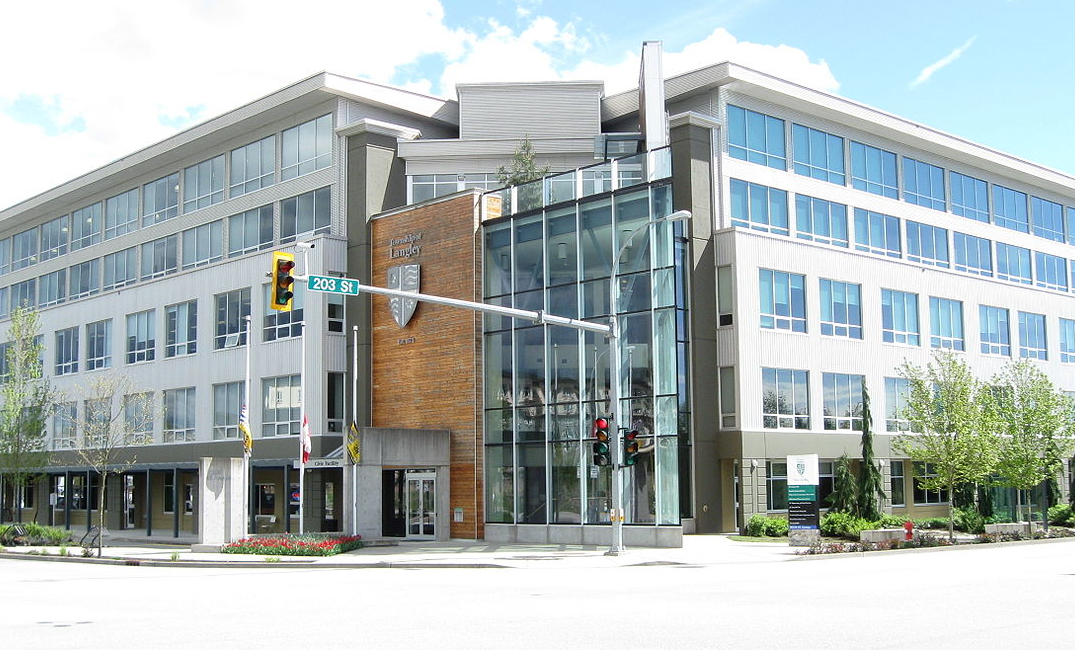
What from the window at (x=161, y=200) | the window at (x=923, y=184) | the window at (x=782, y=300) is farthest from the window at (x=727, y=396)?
the window at (x=161, y=200)

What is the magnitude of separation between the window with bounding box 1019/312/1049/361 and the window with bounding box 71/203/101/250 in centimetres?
4855

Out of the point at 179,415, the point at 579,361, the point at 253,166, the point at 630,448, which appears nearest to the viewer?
the point at 630,448

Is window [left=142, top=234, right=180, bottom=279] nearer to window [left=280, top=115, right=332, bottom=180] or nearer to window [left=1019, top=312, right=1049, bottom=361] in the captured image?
window [left=280, top=115, right=332, bottom=180]

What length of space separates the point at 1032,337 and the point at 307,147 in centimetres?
3648

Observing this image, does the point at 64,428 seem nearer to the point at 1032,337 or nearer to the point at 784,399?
the point at 784,399

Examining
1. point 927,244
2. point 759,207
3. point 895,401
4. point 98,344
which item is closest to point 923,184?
point 927,244

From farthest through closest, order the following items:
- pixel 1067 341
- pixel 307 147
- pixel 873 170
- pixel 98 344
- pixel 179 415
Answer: pixel 98 344, pixel 1067 341, pixel 179 415, pixel 873 170, pixel 307 147

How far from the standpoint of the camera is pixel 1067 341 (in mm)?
58594

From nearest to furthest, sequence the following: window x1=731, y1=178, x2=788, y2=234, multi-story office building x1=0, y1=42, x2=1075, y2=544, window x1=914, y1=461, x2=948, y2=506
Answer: multi-story office building x1=0, y1=42, x2=1075, y2=544 < window x1=731, y1=178, x2=788, y2=234 < window x1=914, y1=461, x2=948, y2=506

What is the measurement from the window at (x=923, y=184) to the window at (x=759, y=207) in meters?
8.69

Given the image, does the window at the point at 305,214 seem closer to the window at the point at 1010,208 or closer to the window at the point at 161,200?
the window at the point at 161,200

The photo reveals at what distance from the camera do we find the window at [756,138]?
149 feet

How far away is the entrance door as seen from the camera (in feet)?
132

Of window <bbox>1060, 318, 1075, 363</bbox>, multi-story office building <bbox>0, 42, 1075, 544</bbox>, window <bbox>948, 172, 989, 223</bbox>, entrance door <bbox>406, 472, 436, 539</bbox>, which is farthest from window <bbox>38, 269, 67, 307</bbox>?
window <bbox>1060, 318, 1075, 363</bbox>
